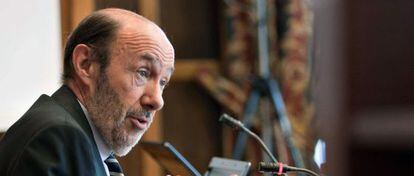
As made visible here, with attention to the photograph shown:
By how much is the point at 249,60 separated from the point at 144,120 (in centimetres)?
266

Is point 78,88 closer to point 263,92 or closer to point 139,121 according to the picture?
point 139,121

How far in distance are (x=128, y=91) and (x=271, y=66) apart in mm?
2533

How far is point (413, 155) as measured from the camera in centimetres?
33

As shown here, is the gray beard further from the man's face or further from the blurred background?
the blurred background

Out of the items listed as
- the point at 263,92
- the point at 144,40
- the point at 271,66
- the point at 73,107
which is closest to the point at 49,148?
the point at 73,107

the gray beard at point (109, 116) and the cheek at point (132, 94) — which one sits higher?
the cheek at point (132, 94)

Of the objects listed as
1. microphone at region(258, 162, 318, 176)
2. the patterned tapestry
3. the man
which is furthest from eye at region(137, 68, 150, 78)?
the patterned tapestry

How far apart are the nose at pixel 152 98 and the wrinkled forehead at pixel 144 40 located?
0.07 m

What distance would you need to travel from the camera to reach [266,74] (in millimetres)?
3771

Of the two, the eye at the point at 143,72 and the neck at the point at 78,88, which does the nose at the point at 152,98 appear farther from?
the neck at the point at 78,88

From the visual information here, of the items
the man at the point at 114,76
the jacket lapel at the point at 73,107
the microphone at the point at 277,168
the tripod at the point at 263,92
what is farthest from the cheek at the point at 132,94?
the tripod at the point at 263,92

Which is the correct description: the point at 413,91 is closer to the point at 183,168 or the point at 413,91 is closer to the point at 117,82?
the point at 117,82

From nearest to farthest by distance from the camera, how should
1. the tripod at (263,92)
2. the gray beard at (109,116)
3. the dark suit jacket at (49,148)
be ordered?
the dark suit jacket at (49,148), the gray beard at (109,116), the tripod at (263,92)

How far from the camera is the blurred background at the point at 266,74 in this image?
329 mm
